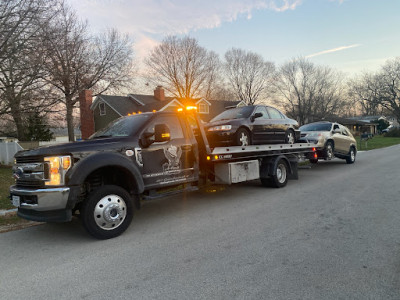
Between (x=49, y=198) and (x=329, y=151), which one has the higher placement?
(x=329, y=151)

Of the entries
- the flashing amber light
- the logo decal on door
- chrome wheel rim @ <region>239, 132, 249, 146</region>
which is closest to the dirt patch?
the flashing amber light

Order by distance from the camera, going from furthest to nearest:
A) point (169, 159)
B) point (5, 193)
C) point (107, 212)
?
point (5, 193)
point (169, 159)
point (107, 212)

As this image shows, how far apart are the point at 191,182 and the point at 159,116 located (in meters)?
1.54

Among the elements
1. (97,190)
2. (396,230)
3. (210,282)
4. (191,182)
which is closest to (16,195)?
(97,190)

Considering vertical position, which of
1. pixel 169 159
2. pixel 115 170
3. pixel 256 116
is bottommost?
pixel 115 170

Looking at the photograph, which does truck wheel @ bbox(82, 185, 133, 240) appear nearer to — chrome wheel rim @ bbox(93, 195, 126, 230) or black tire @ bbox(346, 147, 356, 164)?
chrome wheel rim @ bbox(93, 195, 126, 230)

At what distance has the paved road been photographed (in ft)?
10.1

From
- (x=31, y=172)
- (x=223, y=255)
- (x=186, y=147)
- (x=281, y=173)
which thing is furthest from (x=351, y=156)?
(x=31, y=172)

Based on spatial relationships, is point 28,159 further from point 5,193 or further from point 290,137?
point 290,137

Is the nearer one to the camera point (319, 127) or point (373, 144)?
point (319, 127)

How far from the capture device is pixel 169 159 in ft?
18.6

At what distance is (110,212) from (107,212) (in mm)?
59

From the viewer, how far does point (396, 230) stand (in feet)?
15.3

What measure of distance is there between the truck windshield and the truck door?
0.71 feet
